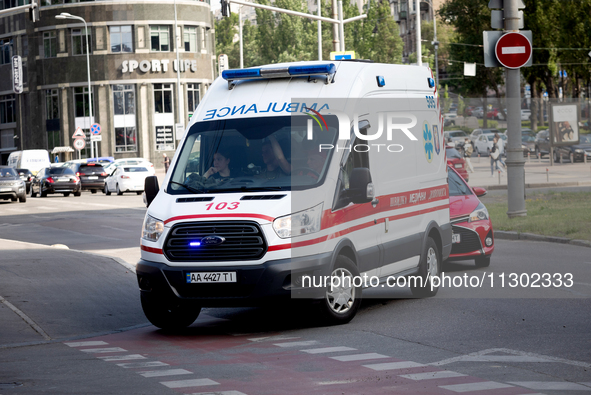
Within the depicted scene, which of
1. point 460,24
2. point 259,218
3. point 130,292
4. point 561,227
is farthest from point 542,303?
point 460,24

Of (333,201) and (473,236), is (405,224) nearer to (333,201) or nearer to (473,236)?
(333,201)

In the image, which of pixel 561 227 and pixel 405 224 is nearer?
pixel 405 224

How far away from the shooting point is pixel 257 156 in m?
9.48

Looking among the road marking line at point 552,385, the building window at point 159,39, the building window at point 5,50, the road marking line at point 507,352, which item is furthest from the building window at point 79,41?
the road marking line at point 552,385

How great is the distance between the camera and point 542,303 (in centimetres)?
1031

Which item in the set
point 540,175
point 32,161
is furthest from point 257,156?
point 32,161

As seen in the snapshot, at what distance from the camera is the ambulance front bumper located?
28.3 feet

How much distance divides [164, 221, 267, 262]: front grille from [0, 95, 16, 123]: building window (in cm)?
7402

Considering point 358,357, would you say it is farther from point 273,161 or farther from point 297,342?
point 273,161

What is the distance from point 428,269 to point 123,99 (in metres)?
60.8

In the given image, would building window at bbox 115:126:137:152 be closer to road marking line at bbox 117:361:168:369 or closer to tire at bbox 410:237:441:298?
tire at bbox 410:237:441:298

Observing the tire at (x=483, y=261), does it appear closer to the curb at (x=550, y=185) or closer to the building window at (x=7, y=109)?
the curb at (x=550, y=185)

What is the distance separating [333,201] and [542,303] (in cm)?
293

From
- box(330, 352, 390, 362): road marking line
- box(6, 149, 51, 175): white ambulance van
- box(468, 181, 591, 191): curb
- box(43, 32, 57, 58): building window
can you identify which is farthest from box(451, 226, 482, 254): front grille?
box(43, 32, 57, 58): building window
